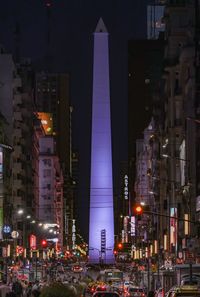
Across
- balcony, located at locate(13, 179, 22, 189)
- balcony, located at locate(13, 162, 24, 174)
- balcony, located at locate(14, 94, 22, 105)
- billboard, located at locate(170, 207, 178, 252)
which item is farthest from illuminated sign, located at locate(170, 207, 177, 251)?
balcony, located at locate(14, 94, 22, 105)

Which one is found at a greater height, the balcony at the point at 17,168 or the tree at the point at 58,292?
the balcony at the point at 17,168

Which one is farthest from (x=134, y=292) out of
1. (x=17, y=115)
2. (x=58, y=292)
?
(x=17, y=115)

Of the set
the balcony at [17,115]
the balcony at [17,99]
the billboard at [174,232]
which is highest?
the balcony at [17,99]

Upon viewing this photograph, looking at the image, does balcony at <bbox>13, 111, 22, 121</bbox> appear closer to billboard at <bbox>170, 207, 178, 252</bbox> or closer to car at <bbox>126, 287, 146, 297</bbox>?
billboard at <bbox>170, 207, 178, 252</bbox>

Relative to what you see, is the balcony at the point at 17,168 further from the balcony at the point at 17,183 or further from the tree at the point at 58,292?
the tree at the point at 58,292

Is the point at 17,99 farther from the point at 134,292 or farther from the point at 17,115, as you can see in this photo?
the point at 134,292

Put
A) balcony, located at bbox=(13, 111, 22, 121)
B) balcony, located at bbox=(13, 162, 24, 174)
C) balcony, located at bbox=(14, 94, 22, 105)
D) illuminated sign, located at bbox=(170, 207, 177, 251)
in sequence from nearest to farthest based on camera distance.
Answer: illuminated sign, located at bbox=(170, 207, 177, 251) → balcony, located at bbox=(13, 162, 24, 174) → balcony, located at bbox=(14, 94, 22, 105) → balcony, located at bbox=(13, 111, 22, 121)

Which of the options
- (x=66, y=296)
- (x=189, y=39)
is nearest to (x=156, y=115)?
(x=189, y=39)

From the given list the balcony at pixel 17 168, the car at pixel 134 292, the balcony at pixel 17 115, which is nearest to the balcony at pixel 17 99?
the balcony at pixel 17 115

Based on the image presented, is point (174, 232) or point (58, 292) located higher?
point (174, 232)

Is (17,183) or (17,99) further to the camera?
(17,99)

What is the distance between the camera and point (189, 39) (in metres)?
114

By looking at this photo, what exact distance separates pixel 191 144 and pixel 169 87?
27.4m

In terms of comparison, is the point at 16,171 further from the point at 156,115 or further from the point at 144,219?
the point at 144,219
